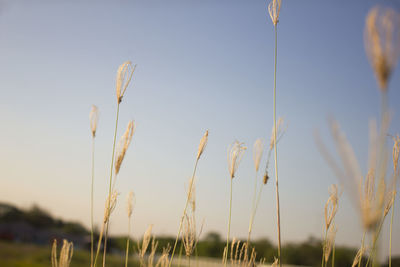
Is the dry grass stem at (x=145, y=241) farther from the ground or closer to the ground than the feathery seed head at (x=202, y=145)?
closer to the ground

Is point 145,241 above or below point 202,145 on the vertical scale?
below

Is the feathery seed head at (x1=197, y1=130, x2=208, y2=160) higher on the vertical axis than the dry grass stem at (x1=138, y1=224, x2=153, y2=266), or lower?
higher

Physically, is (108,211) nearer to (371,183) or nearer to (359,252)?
(371,183)

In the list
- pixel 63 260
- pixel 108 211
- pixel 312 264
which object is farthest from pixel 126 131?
pixel 312 264

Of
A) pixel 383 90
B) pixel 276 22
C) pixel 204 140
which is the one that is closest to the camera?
pixel 383 90

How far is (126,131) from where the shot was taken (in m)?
1.30

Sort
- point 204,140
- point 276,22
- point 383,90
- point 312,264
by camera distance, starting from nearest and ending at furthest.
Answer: point 383,90
point 276,22
point 204,140
point 312,264

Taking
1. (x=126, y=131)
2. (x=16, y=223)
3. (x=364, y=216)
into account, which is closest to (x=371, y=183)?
(x=364, y=216)

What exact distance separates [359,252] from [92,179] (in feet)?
3.87

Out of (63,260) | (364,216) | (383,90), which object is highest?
(383,90)

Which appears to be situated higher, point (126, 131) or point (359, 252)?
point (126, 131)

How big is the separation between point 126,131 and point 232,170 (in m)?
0.49

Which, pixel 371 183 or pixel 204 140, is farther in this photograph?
pixel 204 140

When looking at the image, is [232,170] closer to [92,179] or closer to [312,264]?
[92,179]
